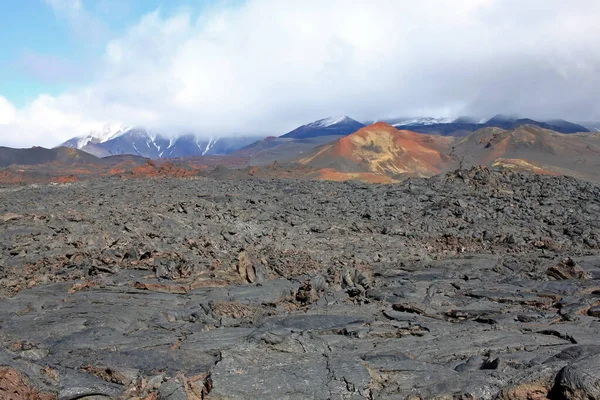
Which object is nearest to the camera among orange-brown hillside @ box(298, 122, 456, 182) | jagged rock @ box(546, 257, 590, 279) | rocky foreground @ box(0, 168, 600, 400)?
rocky foreground @ box(0, 168, 600, 400)

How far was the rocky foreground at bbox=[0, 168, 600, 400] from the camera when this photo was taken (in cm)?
581

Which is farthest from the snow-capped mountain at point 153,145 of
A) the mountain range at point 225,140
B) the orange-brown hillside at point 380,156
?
the orange-brown hillside at point 380,156

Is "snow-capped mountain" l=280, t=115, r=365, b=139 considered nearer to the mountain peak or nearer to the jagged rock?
the mountain peak

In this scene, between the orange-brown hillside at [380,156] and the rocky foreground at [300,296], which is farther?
the orange-brown hillside at [380,156]

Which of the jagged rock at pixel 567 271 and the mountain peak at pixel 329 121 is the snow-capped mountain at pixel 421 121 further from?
the jagged rock at pixel 567 271

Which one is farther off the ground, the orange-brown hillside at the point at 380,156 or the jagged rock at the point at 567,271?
the orange-brown hillside at the point at 380,156

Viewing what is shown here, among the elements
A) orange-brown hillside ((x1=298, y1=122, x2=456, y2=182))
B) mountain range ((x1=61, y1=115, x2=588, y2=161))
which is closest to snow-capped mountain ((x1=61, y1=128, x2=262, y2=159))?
mountain range ((x1=61, y1=115, x2=588, y2=161))

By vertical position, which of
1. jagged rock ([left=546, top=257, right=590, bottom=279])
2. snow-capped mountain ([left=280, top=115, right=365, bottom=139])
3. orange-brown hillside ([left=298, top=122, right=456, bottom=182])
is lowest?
jagged rock ([left=546, top=257, right=590, bottom=279])

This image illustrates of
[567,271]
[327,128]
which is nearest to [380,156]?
[567,271]

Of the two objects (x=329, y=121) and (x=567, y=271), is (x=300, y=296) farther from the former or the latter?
(x=329, y=121)

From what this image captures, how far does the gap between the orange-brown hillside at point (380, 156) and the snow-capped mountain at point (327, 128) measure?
2375 inches

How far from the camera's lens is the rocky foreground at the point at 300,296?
19.1 feet

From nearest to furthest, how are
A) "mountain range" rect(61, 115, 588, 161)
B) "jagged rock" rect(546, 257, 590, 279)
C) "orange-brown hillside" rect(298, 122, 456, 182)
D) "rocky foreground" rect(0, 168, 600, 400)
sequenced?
"rocky foreground" rect(0, 168, 600, 400), "jagged rock" rect(546, 257, 590, 279), "orange-brown hillside" rect(298, 122, 456, 182), "mountain range" rect(61, 115, 588, 161)

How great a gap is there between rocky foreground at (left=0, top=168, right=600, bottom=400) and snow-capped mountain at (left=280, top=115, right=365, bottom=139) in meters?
94.2
